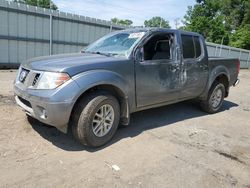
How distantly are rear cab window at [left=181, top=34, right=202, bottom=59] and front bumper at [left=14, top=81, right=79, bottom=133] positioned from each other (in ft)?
8.99

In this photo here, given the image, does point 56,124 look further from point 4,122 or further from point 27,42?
point 27,42

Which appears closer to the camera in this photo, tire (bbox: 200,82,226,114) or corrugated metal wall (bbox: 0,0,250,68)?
tire (bbox: 200,82,226,114)

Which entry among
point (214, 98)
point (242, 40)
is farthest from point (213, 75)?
point (242, 40)

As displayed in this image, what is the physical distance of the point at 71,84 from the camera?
3387mm

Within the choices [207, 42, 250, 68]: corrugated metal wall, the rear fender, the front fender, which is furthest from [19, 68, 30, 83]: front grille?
[207, 42, 250, 68]: corrugated metal wall

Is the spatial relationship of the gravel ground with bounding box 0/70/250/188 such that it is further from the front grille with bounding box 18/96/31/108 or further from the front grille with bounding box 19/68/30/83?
the front grille with bounding box 19/68/30/83

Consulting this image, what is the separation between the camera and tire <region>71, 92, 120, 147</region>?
11.9 feet

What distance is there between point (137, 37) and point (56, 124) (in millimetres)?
2070

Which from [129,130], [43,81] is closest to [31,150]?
[43,81]

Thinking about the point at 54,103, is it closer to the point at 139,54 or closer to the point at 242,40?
the point at 139,54

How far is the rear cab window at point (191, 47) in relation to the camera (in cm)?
523

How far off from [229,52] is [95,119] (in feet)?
73.8

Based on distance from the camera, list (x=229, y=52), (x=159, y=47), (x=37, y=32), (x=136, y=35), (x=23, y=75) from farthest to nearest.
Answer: (x=229, y=52), (x=37, y=32), (x=159, y=47), (x=136, y=35), (x=23, y=75)

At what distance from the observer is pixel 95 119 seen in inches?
149
